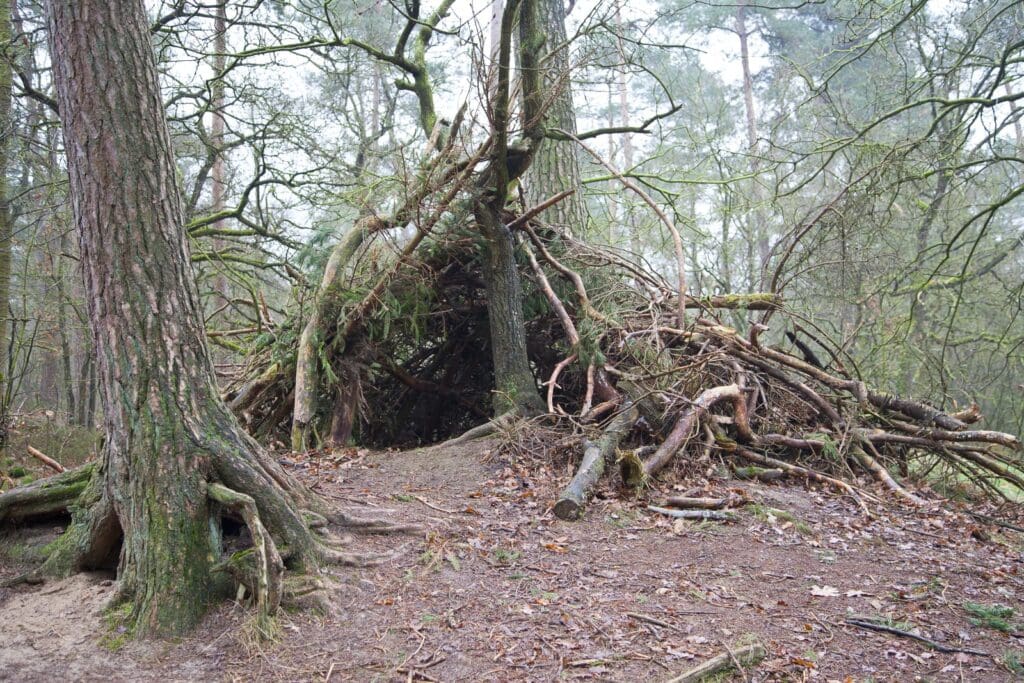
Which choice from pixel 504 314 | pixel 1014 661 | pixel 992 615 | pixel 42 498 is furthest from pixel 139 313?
pixel 992 615

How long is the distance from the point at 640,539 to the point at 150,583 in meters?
3.05

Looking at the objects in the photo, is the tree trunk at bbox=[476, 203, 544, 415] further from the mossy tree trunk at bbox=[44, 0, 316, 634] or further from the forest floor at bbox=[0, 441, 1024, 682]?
the mossy tree trunk at bbox=[44, 0, 316, 634]

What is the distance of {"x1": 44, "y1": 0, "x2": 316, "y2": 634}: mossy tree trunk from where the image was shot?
355cm

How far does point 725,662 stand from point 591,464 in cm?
238

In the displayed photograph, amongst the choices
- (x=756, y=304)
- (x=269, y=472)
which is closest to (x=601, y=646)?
(x=269, y=472)

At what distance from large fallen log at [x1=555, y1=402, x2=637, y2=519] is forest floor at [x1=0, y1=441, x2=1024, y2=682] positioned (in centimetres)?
12

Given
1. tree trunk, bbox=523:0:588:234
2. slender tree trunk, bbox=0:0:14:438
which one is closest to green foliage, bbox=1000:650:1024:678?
tree trunk, bbox=523:0:588:234

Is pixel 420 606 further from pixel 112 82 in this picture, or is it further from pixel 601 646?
pixel 112 82

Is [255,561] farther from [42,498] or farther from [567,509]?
[567,509]

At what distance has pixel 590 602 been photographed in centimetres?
398

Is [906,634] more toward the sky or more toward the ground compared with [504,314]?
more toward the ground

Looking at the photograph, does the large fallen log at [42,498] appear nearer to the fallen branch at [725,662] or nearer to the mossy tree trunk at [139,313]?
the mossy tree trunk at [139,313]

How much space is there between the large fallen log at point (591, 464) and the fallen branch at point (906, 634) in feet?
6.35

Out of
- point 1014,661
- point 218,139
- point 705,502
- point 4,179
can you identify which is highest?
point 218,139
